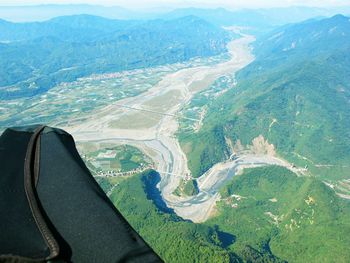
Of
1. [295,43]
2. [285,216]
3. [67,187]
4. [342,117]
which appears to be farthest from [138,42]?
[67,187]

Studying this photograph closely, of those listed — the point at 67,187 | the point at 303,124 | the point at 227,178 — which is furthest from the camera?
the point at 303,124

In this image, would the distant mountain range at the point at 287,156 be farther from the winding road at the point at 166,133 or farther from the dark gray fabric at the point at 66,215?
the dark gray fabric at the point at 66,215

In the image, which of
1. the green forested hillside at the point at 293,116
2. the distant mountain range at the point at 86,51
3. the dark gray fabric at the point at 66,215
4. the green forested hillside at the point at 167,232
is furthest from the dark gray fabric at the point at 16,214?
the distant mountain range at the point at 86,51

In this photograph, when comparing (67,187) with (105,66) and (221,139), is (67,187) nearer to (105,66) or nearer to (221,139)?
(221,139)

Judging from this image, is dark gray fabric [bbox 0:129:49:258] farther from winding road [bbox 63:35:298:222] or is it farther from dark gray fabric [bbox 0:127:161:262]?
winding road [bbox 63:35:298:222]

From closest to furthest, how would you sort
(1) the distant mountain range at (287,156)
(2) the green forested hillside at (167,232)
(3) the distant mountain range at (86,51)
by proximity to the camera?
(2) the green forested hillside at (167,232) < (1) the distant mountain range at (287,156) < (3) the distant mountain range at (86,51)

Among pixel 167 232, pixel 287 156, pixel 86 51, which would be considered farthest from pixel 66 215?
pixel 86 51

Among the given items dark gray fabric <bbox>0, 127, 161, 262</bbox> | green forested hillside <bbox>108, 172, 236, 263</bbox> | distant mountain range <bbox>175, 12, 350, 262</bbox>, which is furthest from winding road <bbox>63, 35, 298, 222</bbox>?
dark gray fabric <bbox>0, 127, 161, 262</bbox>

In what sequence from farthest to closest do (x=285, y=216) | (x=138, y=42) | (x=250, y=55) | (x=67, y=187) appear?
(x=138, y=42)
(x=250, y=55)
(x=285, y=216)
(x=67, y=187)
